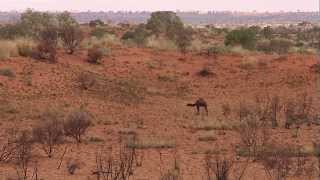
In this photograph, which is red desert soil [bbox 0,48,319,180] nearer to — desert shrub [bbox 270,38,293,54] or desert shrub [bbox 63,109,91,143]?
desert shrub [bbox 63,109,91,143]

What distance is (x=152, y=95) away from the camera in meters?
25.2

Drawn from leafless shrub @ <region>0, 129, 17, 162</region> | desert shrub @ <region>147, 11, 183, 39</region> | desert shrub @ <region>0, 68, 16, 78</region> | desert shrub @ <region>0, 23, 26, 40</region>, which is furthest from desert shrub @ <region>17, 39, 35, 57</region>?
desert shrub @ <region>147, 11, 183, 39</region>

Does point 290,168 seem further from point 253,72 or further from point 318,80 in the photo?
point 253,72

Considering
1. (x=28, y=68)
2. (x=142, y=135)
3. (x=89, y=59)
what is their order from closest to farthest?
(x=142, y=135) → (x=28, y=68) → (x=89, y=59)

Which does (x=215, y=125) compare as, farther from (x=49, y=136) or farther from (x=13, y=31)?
(x=13, y=31)

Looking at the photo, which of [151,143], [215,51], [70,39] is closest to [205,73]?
[215,51]

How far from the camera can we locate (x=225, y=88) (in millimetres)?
27531

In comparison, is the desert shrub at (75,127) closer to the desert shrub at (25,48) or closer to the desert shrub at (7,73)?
the desert shrub at (7,73)

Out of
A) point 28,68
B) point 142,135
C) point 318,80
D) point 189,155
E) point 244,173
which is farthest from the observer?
point 318,80

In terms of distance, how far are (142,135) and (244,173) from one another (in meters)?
5.14

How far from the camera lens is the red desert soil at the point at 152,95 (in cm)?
1462

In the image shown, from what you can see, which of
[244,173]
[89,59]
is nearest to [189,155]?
[244,173]

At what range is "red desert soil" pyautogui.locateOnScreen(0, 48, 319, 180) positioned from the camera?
575 inches

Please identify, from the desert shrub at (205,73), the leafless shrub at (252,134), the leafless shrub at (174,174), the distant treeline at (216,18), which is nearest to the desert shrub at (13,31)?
the desert shrub at (205,73)
